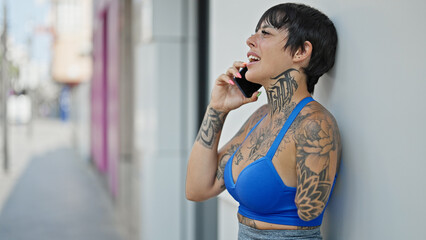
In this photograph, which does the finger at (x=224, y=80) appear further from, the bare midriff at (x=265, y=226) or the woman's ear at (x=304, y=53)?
the bare midriff at (x=265, y=226)

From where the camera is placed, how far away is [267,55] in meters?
1.90

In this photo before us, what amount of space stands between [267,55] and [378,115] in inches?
18.2

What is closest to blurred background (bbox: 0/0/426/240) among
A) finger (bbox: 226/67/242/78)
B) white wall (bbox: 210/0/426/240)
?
white wall (bbox: 210/0/426/240)

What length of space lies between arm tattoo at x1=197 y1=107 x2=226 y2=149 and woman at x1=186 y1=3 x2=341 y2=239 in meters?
0.24

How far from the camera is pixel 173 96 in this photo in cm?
509


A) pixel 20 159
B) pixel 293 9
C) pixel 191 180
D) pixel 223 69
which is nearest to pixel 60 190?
pixel 20 159

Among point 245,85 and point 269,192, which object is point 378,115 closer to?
point 269,192

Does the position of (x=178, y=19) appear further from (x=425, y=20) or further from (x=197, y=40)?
(x=425, y=20)

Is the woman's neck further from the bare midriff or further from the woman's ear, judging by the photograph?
the bare midriff

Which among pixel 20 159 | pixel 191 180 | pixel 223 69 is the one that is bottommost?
pixel 20 159

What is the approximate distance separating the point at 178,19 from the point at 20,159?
12052 millimetres

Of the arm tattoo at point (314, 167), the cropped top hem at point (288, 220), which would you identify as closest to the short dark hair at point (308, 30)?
the arm tattoo at point (314, 167)

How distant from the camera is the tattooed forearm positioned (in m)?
1.92

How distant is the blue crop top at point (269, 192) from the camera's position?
1.80 meters
